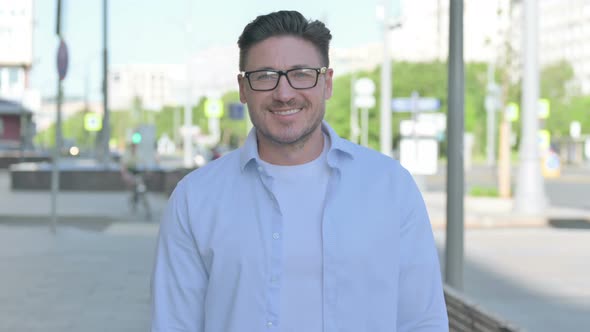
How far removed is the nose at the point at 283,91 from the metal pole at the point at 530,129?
65.4ft

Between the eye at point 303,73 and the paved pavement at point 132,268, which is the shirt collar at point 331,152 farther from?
the paved pavement at point 132,268

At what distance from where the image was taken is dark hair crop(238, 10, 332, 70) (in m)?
3.03

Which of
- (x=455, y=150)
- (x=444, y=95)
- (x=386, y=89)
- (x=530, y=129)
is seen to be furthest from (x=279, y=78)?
(x=444, y=95)

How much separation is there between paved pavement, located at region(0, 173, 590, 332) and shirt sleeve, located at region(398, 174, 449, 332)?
5303 mm

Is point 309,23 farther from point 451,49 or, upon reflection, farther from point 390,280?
point 451,49

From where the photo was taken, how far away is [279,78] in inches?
119

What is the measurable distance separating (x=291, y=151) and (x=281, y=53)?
250mm

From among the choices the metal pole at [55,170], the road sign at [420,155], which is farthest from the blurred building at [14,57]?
the metal pole at [55,170]

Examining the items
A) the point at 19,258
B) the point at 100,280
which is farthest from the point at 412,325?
the point at 19,258

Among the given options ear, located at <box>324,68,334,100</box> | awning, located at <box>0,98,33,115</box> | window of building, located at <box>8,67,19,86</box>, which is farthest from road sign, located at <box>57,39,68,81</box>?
window of building, located at <box>8,67,19,86</box>

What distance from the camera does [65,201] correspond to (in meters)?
28.1

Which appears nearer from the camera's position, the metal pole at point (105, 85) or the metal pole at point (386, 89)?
the metal pole at point (386, 89)

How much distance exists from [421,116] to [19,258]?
1630cm

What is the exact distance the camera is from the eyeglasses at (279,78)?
3023 mm
